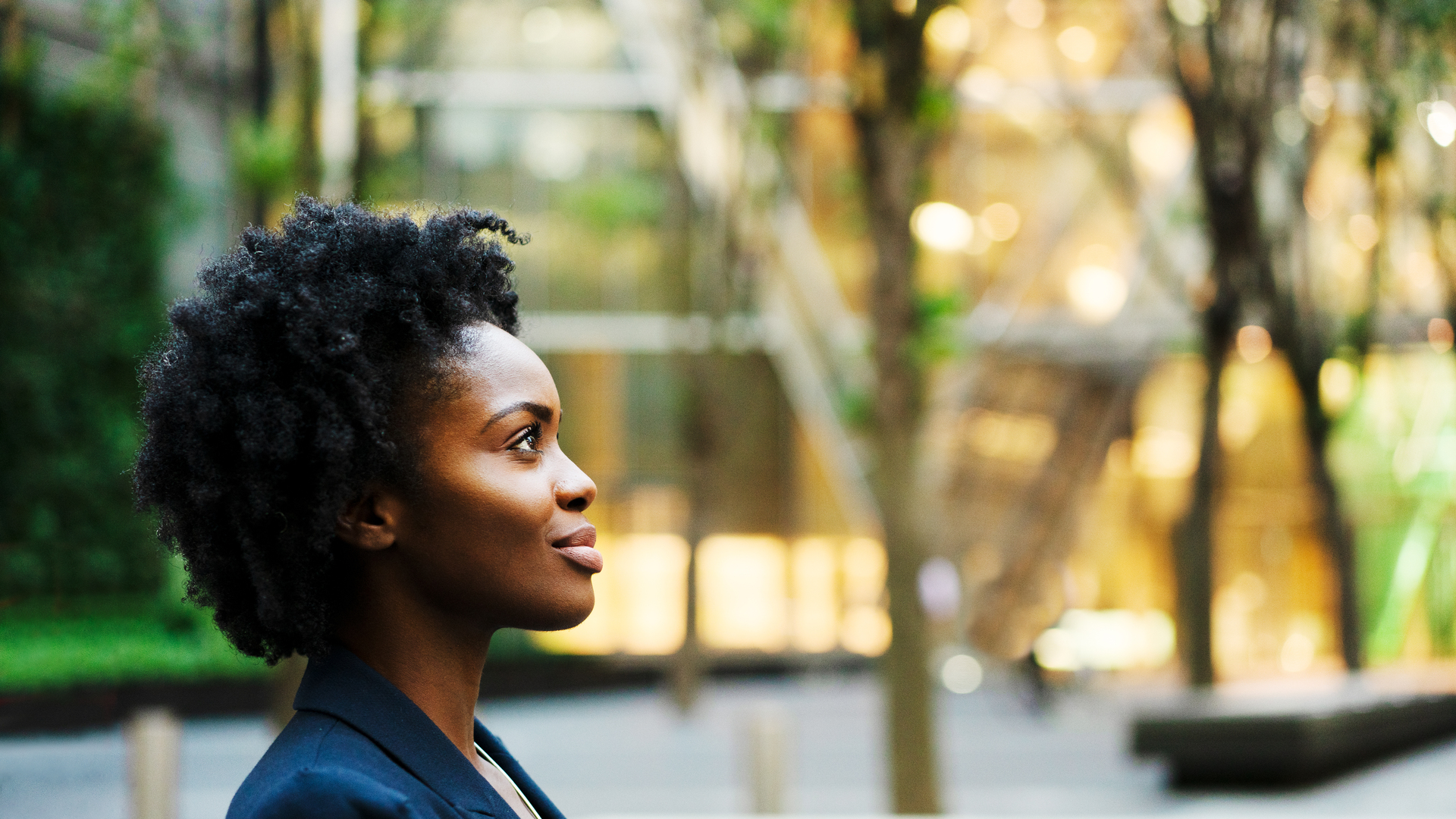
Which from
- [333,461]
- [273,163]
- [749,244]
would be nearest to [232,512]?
[333,461]

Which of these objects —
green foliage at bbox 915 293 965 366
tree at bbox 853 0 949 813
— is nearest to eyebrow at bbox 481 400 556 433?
tree at bbox 853 0 949 813

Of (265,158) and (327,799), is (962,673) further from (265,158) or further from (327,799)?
(327,799)

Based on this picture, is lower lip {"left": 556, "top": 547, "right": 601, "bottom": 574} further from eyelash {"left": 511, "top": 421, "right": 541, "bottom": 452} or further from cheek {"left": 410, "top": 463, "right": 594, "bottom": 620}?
eyelash {"left": 511, "top": 421, "right": 541, "bottom": 452}

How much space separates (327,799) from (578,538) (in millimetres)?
435

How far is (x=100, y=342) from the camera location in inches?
651

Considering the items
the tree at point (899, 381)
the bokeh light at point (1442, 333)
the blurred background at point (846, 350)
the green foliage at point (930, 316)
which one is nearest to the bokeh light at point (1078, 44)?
the blurred background at point (846, 350)

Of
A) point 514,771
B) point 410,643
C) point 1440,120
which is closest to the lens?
point 410,643

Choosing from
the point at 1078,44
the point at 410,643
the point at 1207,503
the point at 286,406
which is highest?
the point at 1078,44

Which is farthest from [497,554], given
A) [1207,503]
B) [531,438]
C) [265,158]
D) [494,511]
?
[1207,503]

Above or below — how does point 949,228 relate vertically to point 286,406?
above

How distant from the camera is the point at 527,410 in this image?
1.50 metres

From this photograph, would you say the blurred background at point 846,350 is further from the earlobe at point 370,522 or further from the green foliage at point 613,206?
the earlobe at point 370,522

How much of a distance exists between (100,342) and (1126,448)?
651 inches

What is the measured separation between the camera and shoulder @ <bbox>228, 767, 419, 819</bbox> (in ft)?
3.87
